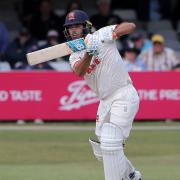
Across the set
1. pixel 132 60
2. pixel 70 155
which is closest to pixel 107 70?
pixel 70 155

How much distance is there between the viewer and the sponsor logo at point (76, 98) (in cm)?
1470

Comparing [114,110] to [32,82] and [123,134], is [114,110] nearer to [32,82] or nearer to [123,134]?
[123,134]

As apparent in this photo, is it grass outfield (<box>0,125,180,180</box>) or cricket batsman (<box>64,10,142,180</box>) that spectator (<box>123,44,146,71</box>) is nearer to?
grass outfield (<box>0,125,180,180</box>)

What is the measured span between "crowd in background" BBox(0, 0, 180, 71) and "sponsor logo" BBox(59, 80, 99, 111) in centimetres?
107

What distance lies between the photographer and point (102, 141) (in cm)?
799

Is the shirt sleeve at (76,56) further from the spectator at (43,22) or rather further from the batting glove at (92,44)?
the spectator at (43,22)

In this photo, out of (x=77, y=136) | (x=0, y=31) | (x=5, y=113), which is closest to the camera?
(x=77, y=136)

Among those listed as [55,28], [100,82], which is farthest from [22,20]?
[100,82]

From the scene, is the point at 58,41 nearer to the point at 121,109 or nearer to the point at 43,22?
the point at 43,22

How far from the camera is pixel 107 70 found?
26.6 ft

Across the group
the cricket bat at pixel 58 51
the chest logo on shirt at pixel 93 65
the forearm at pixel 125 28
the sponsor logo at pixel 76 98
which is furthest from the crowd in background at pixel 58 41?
the forearm at pixel 125 28

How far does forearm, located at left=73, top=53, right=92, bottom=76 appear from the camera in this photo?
26.0ft

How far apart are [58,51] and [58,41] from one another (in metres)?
9.64

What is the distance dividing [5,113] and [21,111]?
29 centimetres
